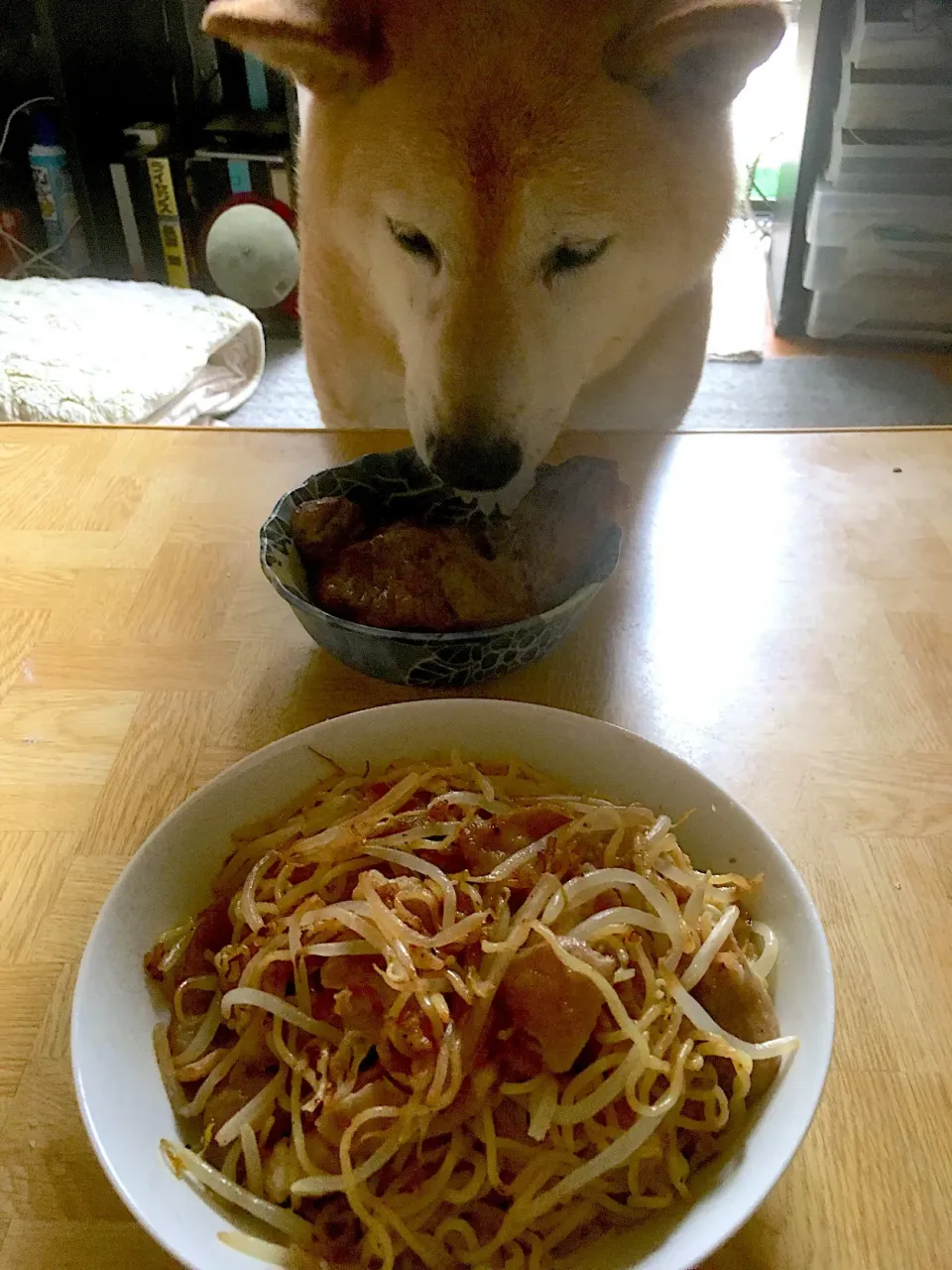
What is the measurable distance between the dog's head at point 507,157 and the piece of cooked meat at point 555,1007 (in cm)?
44

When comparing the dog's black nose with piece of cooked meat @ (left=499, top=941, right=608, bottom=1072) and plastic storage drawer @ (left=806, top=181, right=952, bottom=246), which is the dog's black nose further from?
plastic storage drawer @ (left=806, top=181, right=952, bottom=246)

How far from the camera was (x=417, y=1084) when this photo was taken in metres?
0.42

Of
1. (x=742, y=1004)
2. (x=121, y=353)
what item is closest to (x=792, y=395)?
(x=121, y=353)

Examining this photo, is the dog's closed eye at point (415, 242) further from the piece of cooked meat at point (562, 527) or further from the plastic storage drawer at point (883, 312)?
the plastic storage drawer at point (883, 312)

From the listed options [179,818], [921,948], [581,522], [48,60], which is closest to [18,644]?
[179,818]

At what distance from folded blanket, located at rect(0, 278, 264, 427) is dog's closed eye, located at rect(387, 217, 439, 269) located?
0.92 meters

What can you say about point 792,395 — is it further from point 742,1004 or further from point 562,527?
point 742,1004

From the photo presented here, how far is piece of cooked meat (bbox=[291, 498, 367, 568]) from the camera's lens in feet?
2.38

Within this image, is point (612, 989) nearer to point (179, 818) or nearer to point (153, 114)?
point (179, 818)

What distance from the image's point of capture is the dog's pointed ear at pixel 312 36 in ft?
2.56

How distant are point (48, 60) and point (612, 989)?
2737 mm

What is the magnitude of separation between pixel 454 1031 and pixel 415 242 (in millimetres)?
682

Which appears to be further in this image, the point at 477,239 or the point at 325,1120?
the point at 477,239

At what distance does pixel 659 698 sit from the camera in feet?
2.40
